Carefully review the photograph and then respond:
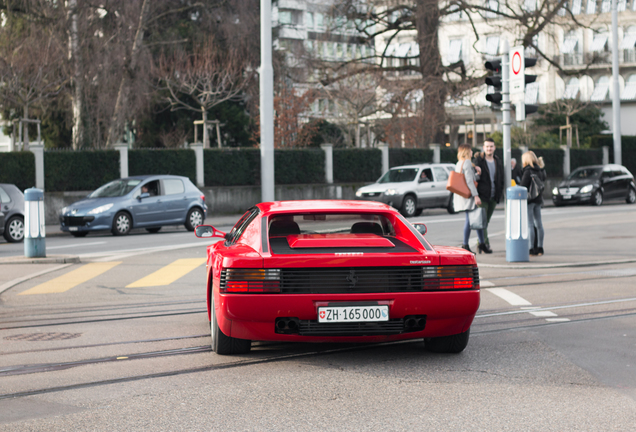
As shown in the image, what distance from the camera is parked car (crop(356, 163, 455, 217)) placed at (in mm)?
28672

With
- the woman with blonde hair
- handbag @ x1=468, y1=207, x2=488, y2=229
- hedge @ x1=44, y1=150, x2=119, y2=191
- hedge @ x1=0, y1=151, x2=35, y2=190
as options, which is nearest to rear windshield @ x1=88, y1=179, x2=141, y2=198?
hedge @ x1=0, y1=151, x2=35, y2=190

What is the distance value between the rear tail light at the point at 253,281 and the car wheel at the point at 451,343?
1.44 m

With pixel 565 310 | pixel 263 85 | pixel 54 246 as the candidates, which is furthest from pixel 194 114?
pixel 565 310

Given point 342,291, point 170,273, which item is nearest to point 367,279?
point 342,291

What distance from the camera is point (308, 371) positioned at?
624 cm

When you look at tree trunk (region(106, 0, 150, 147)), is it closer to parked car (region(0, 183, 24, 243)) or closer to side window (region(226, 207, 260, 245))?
parked car (region(0, 183, 24, 243))

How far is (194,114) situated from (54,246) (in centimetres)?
2564

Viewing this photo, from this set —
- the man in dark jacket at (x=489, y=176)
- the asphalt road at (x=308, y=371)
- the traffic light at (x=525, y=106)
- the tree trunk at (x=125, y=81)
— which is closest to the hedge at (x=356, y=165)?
the tree trunk at (x=125, y=81)

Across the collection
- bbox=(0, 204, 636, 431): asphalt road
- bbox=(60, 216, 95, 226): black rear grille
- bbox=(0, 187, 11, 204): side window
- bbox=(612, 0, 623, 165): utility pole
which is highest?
bbox=(612, 0, 623, 165): utility pole

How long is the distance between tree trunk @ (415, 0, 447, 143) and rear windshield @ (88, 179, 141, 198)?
17.1m

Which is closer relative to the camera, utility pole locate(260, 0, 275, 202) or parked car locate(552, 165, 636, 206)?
utility pole locate(260, 0, 275, 202)

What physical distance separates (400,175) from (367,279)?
23655 mm

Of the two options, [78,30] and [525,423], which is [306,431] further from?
[78,30]

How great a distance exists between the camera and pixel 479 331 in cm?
784
